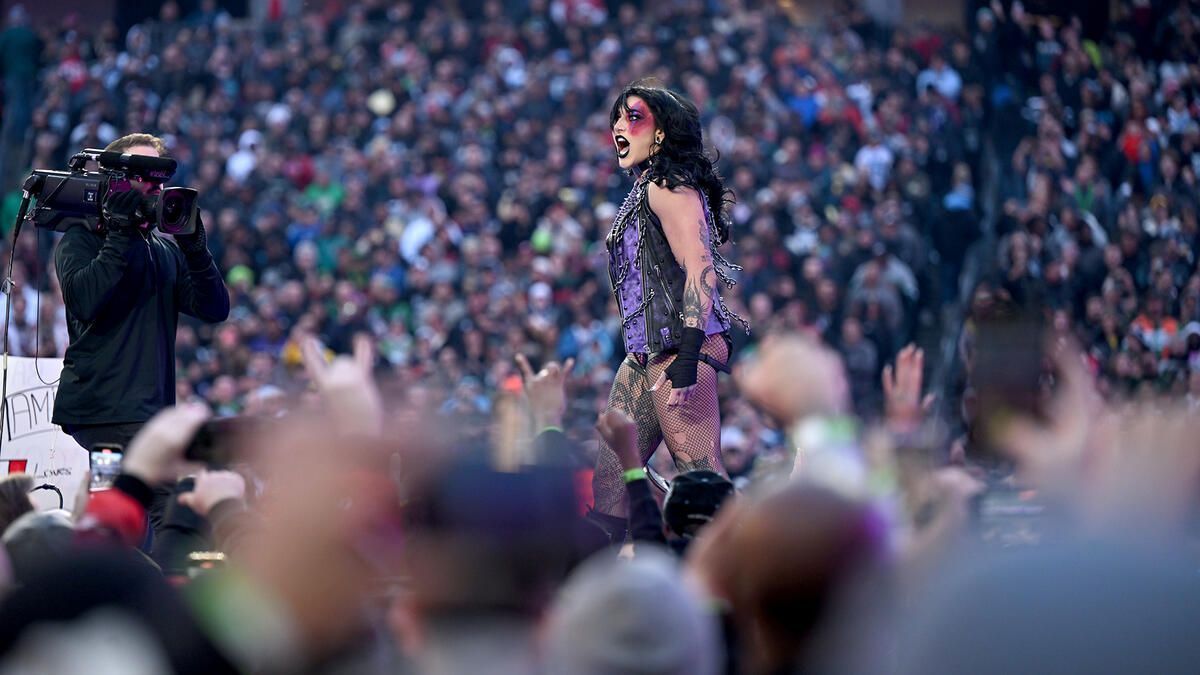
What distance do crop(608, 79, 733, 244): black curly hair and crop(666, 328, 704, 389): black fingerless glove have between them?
23.1 inches

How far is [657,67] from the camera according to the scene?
18438 mm

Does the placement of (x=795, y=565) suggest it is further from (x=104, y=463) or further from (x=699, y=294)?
(x=699, y=294)

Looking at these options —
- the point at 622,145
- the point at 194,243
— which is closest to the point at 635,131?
the point at 622,145

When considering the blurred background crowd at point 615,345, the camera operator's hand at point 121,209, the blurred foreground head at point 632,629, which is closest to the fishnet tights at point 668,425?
the blurred background crowd at point 615,345

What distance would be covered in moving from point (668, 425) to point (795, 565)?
2.55m

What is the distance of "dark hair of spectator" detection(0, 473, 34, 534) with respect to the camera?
4.05 m

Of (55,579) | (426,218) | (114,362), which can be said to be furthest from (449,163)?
(55,579)

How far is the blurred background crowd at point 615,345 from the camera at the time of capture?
2.65m

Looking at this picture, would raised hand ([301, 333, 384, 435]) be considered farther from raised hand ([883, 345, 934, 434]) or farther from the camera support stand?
the camera support stand

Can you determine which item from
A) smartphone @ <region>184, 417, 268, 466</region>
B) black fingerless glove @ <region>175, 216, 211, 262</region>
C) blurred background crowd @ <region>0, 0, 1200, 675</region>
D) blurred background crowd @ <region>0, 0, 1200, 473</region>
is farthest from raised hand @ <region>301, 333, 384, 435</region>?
blurred background crowd @ <region>0, 0, 1200, 473</region>

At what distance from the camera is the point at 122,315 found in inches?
224

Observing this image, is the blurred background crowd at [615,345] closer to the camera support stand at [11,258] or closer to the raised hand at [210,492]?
the raised hand at [210,492]

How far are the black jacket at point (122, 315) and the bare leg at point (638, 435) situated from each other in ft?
5.33

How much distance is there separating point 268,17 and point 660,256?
60.7 feet
